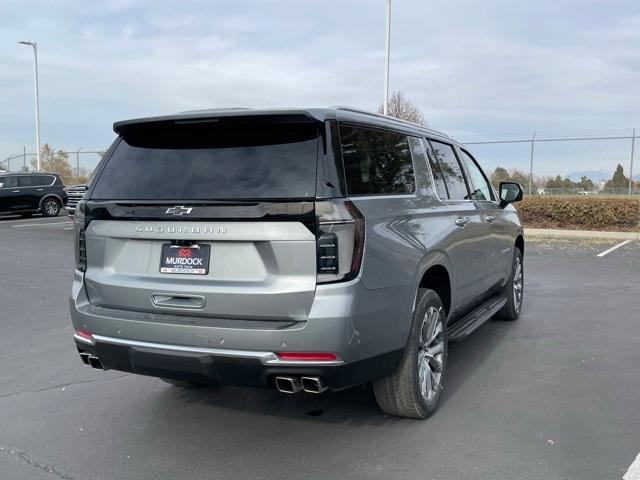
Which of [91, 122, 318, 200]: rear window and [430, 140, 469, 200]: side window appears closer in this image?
[91, 122, 318, 200]: rear window

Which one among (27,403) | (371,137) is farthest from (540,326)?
(27,403)

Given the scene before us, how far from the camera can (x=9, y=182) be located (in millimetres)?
22656

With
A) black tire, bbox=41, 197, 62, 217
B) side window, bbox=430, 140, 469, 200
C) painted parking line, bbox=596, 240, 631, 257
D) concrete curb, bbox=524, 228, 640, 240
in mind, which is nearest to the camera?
side window, bbox=430, 140, 469, 200

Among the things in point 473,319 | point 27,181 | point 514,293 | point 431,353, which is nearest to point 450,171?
point 473,319

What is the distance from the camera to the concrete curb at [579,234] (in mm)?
16031

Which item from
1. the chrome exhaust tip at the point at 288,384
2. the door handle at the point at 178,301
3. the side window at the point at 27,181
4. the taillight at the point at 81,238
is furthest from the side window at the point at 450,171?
the side window at the point at 27,181

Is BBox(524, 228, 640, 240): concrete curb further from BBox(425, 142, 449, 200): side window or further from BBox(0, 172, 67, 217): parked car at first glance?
BBox(0, 172, 67, 217): parked car

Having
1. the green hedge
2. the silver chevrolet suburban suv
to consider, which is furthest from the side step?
the green hedge

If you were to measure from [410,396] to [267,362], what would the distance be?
3.53 ft

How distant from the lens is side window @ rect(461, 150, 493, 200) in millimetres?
5480

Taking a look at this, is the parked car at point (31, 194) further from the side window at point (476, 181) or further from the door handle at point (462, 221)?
the door handle at point (462, 221)

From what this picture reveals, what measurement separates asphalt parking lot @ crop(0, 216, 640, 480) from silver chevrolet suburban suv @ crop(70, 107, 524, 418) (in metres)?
0.39

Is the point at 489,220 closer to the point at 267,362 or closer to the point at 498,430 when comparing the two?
the point at 498,430

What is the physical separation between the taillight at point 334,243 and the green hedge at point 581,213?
631 inches
